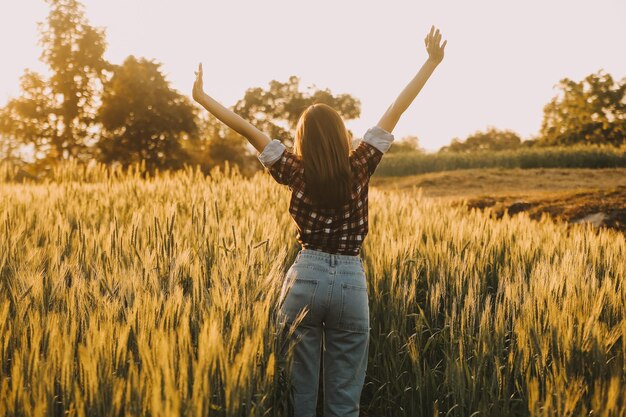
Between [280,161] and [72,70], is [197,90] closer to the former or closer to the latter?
[280,161]

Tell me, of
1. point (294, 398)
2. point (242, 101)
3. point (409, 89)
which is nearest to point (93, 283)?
point (294, 398)

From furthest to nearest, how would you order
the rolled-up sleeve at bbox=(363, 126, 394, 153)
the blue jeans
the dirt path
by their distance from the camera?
the dirt path, the rolled-up sleeve at bbox=(363, 126, 394, 153), the blue jeans

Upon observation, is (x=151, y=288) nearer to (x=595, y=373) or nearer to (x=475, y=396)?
(x=475, y=396)

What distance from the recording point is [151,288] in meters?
2.00

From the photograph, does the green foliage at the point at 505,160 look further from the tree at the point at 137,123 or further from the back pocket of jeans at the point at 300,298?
the back pocket of jeans at the point at 300,298

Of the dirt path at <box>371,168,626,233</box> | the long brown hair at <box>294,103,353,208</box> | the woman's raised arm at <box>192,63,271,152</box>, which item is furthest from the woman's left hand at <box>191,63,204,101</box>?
the dirt path at <box>371,168,626,233</box>

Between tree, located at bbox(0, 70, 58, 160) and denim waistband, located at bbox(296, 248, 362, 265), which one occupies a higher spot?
tree, located at bbox(0, 70, 58, 160)

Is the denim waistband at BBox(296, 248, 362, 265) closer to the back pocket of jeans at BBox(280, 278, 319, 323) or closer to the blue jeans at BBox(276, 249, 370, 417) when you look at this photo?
the blue jeans at BBox(276, 249, 370, 417)

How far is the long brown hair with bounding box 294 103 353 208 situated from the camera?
7.13 feet

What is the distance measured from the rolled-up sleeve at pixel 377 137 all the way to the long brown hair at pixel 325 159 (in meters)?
0.14

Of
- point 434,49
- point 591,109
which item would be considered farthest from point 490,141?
point 434,49

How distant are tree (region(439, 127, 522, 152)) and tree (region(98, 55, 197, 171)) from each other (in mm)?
54178

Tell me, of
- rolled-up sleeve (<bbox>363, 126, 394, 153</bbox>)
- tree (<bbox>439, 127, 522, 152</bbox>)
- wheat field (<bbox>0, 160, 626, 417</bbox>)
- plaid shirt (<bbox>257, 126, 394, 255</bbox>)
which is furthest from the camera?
tree (<bbox>439, 127, 522, 152</bbox>)

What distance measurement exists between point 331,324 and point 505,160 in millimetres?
39650
